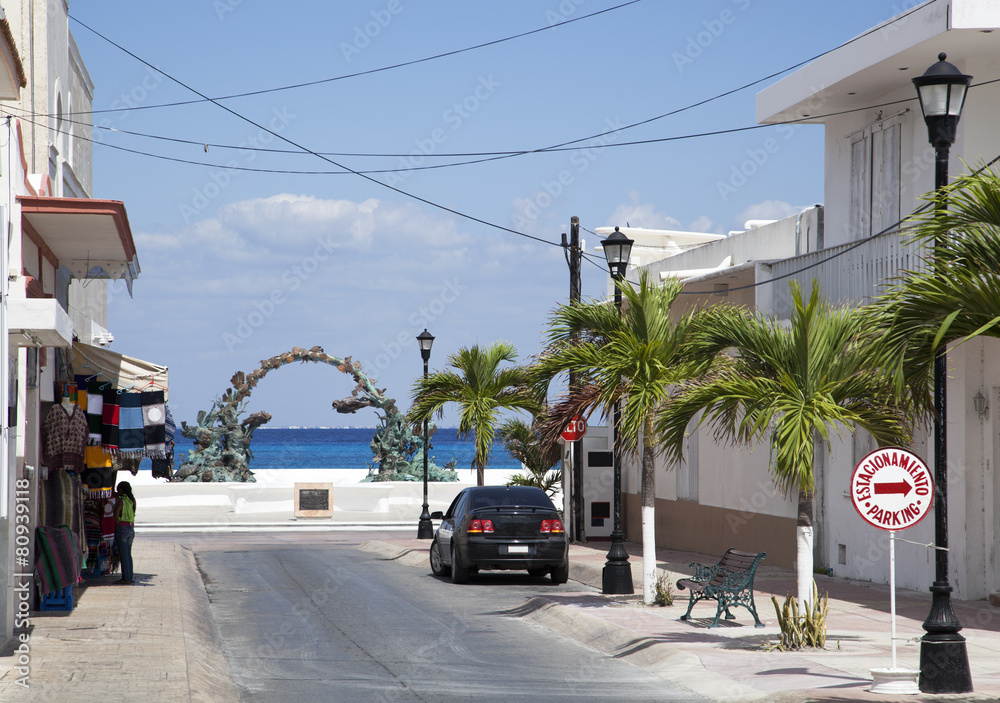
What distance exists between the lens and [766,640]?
12.0m

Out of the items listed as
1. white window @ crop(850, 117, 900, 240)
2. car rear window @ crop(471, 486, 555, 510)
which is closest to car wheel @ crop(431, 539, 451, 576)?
car rear window @ crop(471, 486, 555, 510)

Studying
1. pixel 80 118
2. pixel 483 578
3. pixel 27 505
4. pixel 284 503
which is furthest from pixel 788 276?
pixel 284 503

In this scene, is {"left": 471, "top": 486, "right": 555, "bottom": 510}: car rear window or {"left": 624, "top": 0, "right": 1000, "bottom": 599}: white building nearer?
{"left": 624, "top": 0, "right": 1000, "bottom": 599}: white building

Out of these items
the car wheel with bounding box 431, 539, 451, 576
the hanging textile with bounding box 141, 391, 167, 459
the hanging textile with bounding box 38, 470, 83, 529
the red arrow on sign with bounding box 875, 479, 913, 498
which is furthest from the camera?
the car wheel with bounding box 431, 539, 451, 576

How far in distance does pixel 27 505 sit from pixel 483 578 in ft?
30.3

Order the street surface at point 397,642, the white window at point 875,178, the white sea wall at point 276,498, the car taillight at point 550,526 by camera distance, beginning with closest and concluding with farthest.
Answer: the street surface at point 397,642 < the white window at point 875,178 < the car taillight at point 550,526 < the white sea wall at point 276,498

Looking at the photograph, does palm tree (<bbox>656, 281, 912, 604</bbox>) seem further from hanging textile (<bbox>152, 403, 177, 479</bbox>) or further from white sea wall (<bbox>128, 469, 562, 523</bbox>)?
white sea wall (<bbox>128, 469, 562, 523</bbox>)

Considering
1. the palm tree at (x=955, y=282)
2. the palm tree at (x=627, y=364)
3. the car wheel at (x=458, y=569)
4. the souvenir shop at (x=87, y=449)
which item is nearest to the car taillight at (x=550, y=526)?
the car wheel at (x=458, y=569)

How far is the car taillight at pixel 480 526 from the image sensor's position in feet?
60.1

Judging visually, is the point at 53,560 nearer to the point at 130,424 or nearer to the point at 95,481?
the point at 130,424

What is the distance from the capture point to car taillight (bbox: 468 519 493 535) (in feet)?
60.1

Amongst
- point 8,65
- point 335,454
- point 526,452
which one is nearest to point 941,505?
point 8,65

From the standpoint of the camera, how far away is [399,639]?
42.2 feet

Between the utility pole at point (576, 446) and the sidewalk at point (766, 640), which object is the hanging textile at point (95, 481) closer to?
the sidewalk at point (766, 640)
